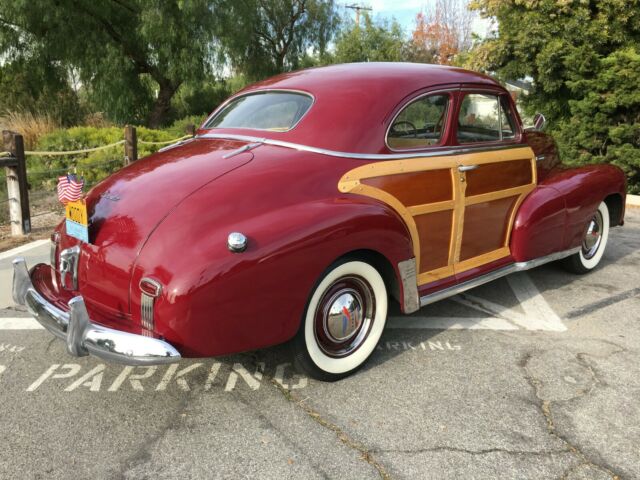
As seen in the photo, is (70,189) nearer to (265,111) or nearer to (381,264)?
(265,111)

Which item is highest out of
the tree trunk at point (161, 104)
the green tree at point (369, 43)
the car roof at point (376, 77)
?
the green tree at point (369, 43)

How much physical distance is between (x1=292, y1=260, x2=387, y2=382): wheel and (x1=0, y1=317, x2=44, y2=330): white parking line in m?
2.03

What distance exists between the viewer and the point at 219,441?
2.46 metres

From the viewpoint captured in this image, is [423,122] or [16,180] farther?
[16,180]

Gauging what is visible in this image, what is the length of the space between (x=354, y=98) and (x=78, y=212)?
173 centimetres

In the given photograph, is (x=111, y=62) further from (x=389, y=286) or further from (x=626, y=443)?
(x=626, y=443)

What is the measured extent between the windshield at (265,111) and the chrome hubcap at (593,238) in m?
3.04

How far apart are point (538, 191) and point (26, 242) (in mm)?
5231

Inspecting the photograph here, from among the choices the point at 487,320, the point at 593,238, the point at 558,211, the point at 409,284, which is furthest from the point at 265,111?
the point at 593,238

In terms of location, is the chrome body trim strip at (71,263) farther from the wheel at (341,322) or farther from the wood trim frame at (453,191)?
the wood trim frame at (453,191)

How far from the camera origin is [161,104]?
714 inches

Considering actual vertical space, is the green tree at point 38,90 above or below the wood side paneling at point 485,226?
above

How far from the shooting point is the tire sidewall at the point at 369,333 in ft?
9.09

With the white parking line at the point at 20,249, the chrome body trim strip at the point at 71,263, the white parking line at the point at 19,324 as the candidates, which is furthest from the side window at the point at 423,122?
the white parking line at the point at 20,249
